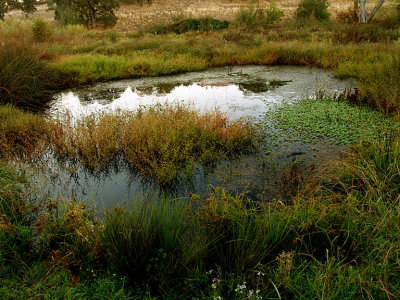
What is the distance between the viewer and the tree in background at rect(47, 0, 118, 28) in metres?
27.0

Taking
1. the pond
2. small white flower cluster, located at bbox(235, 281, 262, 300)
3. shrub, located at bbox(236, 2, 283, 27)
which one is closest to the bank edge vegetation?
small white flower cluster, located at bbox(235, 281, 262, 300)

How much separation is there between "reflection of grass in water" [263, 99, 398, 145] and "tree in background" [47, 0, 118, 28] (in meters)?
26.3

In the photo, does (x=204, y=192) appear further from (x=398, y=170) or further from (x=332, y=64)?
(x=332, y=64)

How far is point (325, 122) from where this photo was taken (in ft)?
21.2

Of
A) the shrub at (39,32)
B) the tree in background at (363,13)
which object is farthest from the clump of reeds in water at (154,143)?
the tree in background at (363,13)

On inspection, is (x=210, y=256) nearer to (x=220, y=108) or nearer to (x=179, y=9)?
(x=220, y=108)

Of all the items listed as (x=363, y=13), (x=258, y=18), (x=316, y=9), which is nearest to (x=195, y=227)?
(x=258, y=18)

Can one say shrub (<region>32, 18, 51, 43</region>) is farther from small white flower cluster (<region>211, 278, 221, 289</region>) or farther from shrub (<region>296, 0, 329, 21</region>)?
shrub (<region>296, 0, 329, 21</region>)

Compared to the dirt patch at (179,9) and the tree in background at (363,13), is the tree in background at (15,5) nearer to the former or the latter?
the dirt patch at (179,9)

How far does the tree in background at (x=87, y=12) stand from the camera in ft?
88.5

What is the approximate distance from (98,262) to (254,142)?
3834mm

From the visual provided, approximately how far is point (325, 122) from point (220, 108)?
9.13 ft

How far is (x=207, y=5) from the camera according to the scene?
3909 cm

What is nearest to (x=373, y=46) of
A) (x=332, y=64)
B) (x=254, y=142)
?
(x=332, y=64)
